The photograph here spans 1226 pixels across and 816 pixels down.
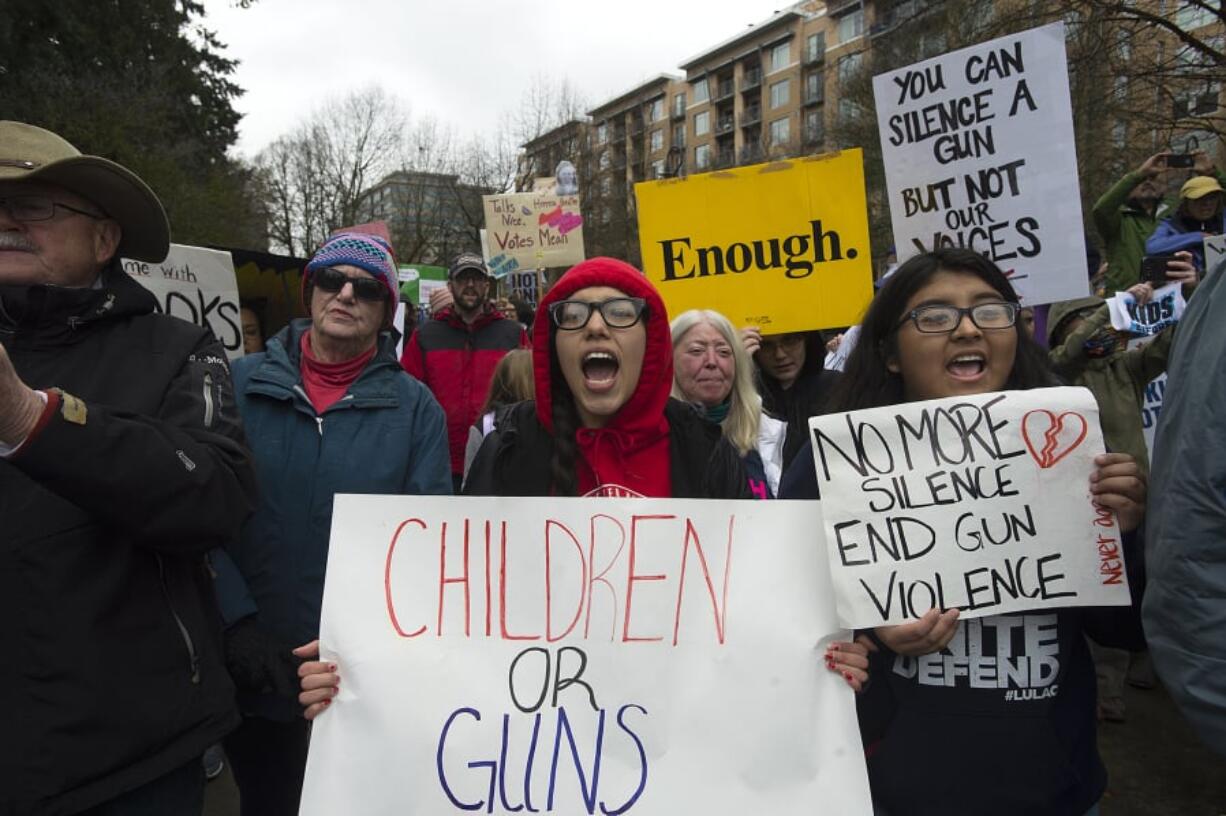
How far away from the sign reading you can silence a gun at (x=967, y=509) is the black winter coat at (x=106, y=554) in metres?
1.26

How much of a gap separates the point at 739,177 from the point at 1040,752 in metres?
2.76

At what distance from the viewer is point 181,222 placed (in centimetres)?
1459

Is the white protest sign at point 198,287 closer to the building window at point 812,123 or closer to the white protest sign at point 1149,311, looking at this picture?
the white protest sign at point 1149,311


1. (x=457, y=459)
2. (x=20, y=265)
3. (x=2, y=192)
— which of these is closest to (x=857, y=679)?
(x=20, y=265)

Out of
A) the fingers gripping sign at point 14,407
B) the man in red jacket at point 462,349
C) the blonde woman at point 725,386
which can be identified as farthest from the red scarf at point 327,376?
the man in red jacket at point 462,349

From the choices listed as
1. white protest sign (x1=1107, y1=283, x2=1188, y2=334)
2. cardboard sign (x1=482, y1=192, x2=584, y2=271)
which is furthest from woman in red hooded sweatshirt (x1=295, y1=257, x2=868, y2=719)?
cardboard sign (x1=482, y1=192, x2=584, y2=271)

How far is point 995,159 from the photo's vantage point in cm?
327

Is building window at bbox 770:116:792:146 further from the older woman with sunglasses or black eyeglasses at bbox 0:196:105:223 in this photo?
black eyeglasses at bbox 0:196:105:223

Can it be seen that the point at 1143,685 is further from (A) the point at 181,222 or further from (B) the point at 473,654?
(A) the point at 181,222

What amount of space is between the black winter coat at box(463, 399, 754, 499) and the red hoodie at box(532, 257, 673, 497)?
0.04 metres

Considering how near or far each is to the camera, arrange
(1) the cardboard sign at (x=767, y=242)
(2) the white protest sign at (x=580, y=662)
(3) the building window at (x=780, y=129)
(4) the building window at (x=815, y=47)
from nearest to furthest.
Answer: (2) the white protest sign at (x=580, y=662) → (1) the cardboard sign at (x=767, y=242) → (4) the building window at (x=815, y=47) → (3) the building window at (x=780, y=129)

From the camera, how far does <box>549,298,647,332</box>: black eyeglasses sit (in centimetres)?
186

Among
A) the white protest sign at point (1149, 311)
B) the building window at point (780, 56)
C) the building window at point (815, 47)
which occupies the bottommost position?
the white protest sign at point (1149, 311)

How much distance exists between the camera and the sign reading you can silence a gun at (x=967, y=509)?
5.05 feet
